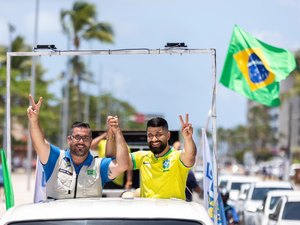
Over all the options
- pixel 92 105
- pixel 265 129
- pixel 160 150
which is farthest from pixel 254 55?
pixel 265 129

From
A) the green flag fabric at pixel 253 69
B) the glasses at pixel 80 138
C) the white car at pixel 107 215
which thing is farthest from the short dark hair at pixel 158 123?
the green flag fabric at pixel 253 69

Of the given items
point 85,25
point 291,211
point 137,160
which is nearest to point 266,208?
point 291,211

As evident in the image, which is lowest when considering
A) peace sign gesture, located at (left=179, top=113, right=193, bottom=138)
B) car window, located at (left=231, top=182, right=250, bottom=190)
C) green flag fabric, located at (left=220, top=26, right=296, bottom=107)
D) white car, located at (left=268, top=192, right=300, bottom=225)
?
car window, located at (left=231, top=182, right=250, bottom=190)

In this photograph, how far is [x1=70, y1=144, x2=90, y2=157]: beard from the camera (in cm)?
812

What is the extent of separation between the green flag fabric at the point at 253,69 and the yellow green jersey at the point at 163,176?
599 centimetres

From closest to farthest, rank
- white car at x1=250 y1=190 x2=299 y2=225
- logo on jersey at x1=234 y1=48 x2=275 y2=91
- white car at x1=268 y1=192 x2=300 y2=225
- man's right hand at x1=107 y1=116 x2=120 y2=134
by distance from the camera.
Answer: man's right hand at x1=107 y1=116 x2=120 y2=134, logo on jersey at x1=234 y1=48 x2=275 y2=91, white car at x1=268 y1=192 x2=300 y2=225, white car at x1=250 y1=190 x2=299 y2=225

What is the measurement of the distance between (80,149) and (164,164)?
30.9 inches

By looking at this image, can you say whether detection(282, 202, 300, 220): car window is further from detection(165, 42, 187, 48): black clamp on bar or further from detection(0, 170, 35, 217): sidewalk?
detection(165, 42, 187, 48): black clamp on bar

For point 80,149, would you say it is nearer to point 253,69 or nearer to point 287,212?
point 253,69

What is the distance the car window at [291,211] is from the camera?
52.7 feet

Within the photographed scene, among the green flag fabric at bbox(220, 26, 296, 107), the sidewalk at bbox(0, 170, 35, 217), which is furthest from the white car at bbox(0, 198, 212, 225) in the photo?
the green flag fabric at bbox(220, 26, 296, 107)

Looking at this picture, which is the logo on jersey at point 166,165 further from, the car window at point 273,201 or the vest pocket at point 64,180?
the car window at point 273,201

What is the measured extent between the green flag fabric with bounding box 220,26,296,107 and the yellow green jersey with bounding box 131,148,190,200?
5.99 meters

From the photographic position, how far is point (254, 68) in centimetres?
1480
